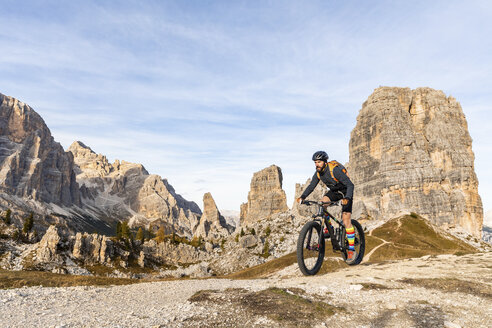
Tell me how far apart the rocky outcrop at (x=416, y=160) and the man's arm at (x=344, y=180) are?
155 m

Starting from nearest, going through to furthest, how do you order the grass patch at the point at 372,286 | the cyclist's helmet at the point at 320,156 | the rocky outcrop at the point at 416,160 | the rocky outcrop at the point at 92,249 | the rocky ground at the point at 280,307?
the rocky ground at the point at 280,307 → the cyclist's helmet at the point at 320,156 → the grass patch at the point at 372,286 → the rocky outcrop at the point at 92,249 → the rocky outcrop at the point at 416,160

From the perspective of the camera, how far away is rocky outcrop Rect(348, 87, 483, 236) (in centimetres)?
16420

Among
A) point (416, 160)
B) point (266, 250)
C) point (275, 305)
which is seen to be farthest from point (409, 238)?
point (416, 160)

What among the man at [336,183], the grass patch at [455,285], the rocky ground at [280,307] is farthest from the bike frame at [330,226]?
the grass patch at [455,285]

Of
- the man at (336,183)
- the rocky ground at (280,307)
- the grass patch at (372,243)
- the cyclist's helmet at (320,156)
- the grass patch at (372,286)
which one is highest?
the cyclist's helmet at (320,156)

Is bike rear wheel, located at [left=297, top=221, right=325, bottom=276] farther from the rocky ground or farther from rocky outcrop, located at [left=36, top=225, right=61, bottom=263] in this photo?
rocky outcrop, located at [left=36, top=225, right=61, bottom=263]

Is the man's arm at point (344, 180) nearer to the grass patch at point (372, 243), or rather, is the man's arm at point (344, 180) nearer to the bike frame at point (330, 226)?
the bike frame at point (330, 226)

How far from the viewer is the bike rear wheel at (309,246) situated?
1522 cm

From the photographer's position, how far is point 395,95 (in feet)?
631

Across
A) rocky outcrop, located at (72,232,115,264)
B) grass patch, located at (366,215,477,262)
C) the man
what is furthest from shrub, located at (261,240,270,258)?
the man

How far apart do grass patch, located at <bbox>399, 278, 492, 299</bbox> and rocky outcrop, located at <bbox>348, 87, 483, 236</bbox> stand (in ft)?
491

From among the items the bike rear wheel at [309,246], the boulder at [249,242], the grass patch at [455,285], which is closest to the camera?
the bike rear wheel at [309,246]

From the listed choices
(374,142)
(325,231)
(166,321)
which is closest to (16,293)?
(166,321)

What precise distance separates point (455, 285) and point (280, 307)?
10.9 m
